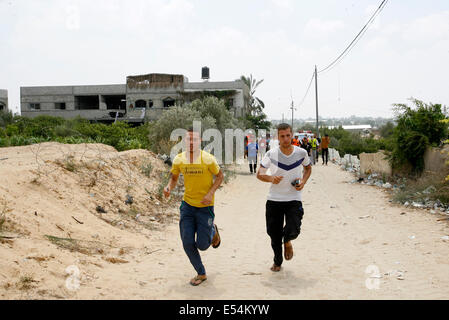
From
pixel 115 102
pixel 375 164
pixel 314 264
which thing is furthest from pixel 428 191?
pixel 115 102

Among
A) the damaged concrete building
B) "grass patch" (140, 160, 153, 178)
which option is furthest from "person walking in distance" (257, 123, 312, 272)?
the damaged concrete building

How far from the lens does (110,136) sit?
20.4m

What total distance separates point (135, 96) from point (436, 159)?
36356 millimetres

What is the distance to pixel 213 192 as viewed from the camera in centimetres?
489

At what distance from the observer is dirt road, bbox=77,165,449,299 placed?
4828mm

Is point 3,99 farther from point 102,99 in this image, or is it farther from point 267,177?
point 267,177

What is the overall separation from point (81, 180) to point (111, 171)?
5.28 feet

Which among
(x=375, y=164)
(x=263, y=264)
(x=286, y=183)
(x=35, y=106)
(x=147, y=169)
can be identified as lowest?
(x=263, y=264)

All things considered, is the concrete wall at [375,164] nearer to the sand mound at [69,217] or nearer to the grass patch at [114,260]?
the sand mound at [69,217]

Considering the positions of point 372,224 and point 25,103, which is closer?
point 372,224

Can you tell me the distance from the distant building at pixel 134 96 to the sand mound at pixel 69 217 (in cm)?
3253

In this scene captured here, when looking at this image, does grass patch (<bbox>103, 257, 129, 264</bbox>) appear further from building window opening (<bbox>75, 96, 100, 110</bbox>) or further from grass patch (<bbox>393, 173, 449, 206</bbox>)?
building window opening (<bbox>75, 96, 100, 110</bbox>)
